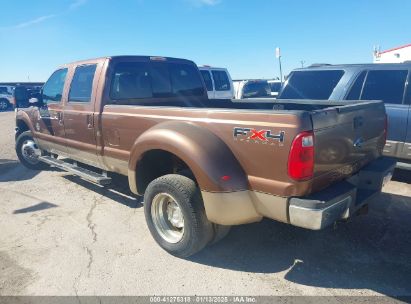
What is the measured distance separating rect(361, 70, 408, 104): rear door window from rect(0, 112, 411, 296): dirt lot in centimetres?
148

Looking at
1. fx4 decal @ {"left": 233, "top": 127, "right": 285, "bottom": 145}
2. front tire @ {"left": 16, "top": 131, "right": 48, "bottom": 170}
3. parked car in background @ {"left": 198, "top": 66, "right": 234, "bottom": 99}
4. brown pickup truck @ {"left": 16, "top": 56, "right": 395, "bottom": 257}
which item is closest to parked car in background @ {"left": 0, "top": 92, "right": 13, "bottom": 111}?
parked car in background @ {"left": 198, "top": 66, "right": 234, "bottom": 99}

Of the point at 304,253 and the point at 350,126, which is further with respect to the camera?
the point at 304,253

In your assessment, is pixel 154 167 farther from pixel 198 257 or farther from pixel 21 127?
pixel 21 127

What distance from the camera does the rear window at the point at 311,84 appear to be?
5.54m

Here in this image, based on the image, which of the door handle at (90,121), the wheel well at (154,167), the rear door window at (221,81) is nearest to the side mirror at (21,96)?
the door handle at (90,121)

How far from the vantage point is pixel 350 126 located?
9.55 feet

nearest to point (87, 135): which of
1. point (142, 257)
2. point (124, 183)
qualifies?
point (124, 183)

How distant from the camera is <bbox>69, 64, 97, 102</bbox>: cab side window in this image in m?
4.50

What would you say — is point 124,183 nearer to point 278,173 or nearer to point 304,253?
point 304,253

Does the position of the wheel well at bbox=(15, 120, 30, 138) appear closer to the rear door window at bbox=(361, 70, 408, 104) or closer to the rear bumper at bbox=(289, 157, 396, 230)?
the rear bumper at bbox=(289, 157, 396, 230)

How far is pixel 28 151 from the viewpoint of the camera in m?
6.80

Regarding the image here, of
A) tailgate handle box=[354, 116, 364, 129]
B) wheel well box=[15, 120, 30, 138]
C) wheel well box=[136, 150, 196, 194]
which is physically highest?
tailgate handle box=[354, 116, 364, 129]

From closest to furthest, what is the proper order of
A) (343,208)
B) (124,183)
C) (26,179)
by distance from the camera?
(343,208), (124,183), (26,179)

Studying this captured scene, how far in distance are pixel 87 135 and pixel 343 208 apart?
3.31m
